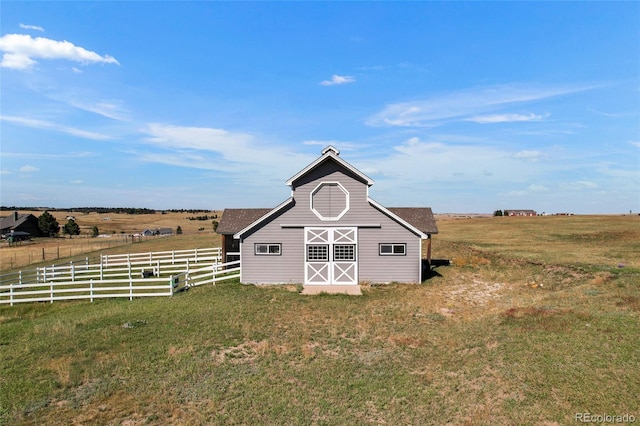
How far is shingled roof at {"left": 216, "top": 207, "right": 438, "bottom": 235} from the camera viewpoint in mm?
28413

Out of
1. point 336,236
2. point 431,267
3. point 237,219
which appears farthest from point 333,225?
point 431,267

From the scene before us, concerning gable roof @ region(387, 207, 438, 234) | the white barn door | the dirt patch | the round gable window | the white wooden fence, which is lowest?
the dirt patch

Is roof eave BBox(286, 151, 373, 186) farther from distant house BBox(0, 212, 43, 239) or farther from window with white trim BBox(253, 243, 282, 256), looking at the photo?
distant house BBox(0, 212, 43, 239)

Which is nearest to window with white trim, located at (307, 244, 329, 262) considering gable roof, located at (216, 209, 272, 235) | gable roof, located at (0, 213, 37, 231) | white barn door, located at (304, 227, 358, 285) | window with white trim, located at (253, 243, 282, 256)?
white barn door, located at (304, 227, 358, 285)

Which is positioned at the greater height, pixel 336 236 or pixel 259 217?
pixel 259 217

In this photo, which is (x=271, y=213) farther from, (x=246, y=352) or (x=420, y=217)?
(x=420, y=217)

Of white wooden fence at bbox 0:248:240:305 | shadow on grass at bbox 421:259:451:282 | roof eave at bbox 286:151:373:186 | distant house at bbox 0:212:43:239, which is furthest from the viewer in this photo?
distant house at bbox 0:212:43:239

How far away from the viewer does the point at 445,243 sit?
44.5 metres

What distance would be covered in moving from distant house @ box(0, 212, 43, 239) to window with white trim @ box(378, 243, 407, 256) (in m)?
92.8

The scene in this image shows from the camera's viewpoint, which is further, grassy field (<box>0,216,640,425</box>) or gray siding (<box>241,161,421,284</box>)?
gray siding (<box>241,161,421,284</box>)

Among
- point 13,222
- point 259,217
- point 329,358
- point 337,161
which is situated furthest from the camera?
point 13,222

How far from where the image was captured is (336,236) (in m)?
23.7

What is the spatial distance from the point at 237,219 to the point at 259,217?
200 cm

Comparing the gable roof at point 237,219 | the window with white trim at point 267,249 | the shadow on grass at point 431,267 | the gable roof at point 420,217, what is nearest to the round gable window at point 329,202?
the window with white trim at point 267,249
